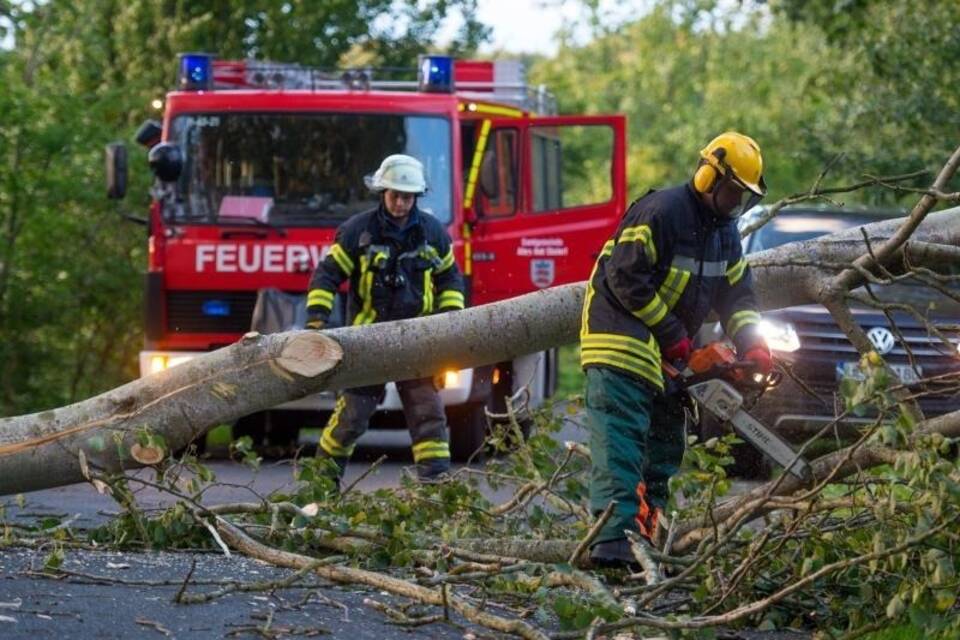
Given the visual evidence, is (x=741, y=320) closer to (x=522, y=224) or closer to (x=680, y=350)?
(x=680, y=350)

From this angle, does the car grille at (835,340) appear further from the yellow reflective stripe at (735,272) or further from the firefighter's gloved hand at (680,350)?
the firefighter's gloved hand at (680,350)

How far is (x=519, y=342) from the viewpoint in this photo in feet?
25.5

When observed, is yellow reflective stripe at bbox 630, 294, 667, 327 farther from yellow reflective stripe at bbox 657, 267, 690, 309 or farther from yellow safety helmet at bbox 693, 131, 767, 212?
yellow safety helmet at bbox 693, 131, 767, 212

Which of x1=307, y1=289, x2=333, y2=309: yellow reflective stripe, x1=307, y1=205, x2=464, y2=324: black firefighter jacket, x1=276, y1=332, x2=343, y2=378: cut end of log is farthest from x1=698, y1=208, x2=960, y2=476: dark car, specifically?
x1=276, y1=332, x2=343, y2=378: cut end of log

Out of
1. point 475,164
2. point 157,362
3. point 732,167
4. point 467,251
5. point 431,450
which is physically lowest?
point 157,362

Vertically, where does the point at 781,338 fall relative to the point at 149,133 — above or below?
below

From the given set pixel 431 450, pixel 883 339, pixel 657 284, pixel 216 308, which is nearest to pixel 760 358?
pixel 657 284

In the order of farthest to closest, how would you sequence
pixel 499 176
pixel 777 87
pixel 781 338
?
pixel 777 87 → pixel 499 176 → pixel 781 338

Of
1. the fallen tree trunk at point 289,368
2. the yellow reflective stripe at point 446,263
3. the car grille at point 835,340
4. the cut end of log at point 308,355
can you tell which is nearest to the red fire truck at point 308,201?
A: the car grille at point 835,340

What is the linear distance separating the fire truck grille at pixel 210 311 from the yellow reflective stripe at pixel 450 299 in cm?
294

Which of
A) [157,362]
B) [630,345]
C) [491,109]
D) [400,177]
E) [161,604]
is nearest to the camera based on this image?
[161,604]

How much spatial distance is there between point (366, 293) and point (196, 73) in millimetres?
3866

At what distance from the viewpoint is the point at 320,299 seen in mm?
9844

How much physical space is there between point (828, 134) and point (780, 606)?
12.7 meters
